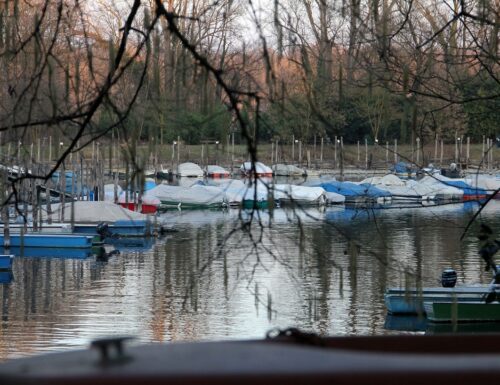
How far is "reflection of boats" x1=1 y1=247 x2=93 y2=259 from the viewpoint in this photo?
30.3 m

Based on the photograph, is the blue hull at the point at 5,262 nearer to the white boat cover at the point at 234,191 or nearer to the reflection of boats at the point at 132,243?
the white boat cover at the point at 234,191

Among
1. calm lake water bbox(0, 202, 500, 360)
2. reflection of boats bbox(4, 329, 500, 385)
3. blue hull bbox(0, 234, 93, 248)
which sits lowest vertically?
calm lake water bbox(0, 202, 500, 360)

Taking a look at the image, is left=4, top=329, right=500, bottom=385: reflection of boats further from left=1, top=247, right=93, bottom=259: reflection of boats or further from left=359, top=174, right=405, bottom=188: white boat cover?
left=359, top=174, right=405, bottom=188: white boat cover

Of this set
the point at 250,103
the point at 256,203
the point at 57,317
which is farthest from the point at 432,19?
the point at 57,317

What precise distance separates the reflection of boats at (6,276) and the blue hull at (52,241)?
4600 mm

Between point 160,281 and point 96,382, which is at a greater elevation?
point 96,382

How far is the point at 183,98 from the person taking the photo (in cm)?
532

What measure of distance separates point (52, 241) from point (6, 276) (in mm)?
5398

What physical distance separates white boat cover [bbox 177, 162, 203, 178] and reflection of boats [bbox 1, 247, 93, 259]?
31623mm

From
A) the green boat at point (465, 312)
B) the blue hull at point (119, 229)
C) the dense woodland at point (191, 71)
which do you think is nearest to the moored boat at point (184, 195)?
the blue hull at point (119, 229)

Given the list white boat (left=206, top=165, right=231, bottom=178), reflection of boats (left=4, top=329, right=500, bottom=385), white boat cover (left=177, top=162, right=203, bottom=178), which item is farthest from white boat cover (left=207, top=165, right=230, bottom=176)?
reflection of boats (left=4, top=329, right=500, bottom=385)

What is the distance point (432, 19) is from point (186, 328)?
40.3 feet

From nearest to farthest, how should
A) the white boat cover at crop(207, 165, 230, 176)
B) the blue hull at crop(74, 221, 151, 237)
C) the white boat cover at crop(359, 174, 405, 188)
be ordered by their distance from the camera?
the blue hull at crop(74, 221, 151, 237)
the white boat cover at crop(359, 174, 405, 188)
the white boat cover at crop(207, 165, 230, 176)

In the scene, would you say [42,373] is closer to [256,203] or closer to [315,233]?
[256,203]
